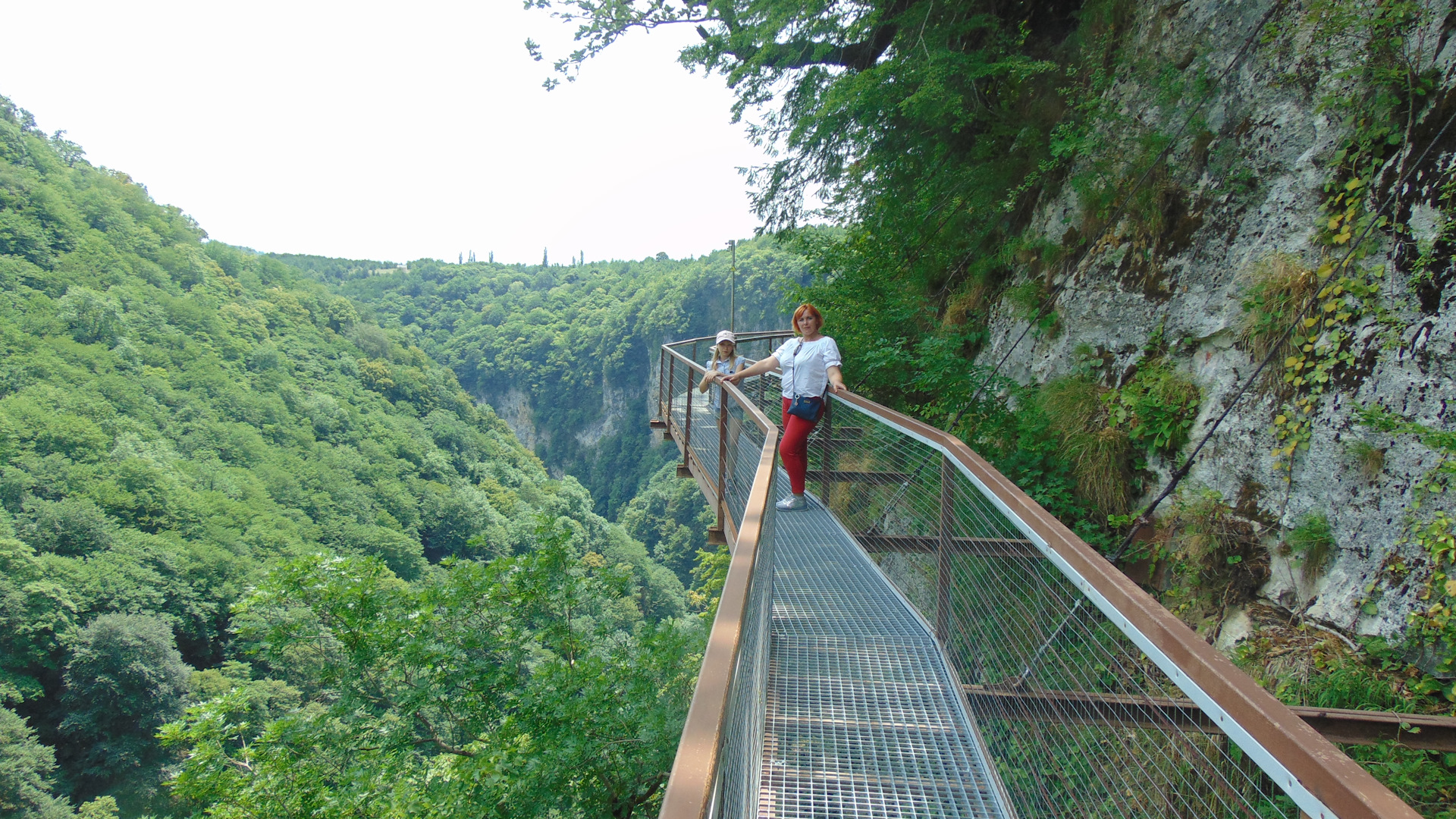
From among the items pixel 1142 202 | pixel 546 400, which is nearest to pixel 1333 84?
pixel 1142 202

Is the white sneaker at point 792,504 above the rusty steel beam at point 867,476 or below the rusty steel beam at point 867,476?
below

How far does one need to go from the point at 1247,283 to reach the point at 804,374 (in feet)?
8.75

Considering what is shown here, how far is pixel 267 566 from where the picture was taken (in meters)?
37.0

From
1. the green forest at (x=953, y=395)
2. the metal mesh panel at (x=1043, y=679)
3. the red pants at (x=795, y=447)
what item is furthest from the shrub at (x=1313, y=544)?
the red pants at (x=795, y=447)

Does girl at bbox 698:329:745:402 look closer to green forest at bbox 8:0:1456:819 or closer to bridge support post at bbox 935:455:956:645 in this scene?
green forest at bbox 8:0:1456:819

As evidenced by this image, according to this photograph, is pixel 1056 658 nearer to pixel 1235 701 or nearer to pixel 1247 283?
pixel 1235 701

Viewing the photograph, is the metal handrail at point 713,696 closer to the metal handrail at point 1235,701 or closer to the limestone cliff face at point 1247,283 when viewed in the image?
the metal handrail at point 1235,701

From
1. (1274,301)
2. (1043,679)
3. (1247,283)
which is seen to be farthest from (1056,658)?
(1247,283)

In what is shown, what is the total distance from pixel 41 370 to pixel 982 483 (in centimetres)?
6407

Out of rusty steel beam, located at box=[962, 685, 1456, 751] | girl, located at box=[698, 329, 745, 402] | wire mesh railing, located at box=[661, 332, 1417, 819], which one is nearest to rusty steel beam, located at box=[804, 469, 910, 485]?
wire mesh railing, located at box=[661, 332, 1417, 819]

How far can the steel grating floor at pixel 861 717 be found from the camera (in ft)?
7.20

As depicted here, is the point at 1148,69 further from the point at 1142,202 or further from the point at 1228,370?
the point at 1228,370

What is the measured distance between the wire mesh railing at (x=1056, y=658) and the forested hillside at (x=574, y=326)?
66.7 m

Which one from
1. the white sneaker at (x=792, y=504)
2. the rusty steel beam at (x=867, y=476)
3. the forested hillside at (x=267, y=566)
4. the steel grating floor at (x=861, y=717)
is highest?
the rusty steel beam at (x=867, y=476)
